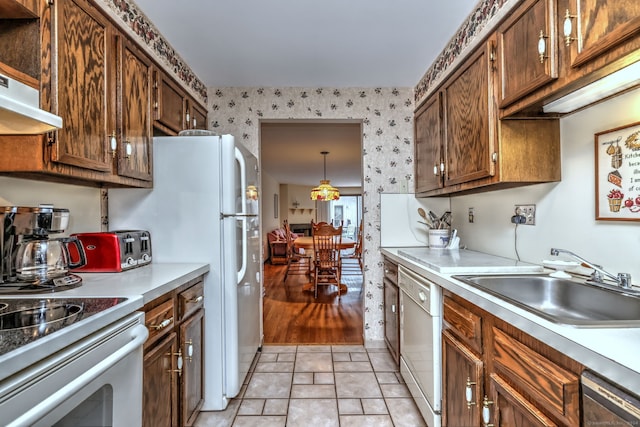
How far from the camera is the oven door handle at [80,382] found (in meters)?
A: 0.68

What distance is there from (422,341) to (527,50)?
150cm

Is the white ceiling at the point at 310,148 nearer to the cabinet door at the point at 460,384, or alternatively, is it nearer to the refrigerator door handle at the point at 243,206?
the refrigerator door handle at the point at 243,206

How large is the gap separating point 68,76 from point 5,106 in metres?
0.57

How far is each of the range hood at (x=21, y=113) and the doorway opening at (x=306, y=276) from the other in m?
2.10

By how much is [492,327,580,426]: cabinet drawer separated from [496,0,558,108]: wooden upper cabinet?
38.5 inches

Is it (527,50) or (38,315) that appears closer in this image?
(38,315)

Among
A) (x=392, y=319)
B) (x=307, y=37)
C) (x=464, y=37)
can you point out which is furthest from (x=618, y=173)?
→ (x=307, y=37)

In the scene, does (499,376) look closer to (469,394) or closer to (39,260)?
(469,394)

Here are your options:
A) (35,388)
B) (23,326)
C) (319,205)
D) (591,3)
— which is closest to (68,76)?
(23,326)

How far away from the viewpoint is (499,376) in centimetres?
113

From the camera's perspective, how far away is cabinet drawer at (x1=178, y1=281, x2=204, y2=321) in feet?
5.43

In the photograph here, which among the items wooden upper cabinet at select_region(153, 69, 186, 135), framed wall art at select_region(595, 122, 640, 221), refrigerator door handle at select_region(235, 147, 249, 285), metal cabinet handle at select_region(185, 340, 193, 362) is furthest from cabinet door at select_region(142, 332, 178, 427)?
framed wall art at select_region(595, 122, 640, 221)

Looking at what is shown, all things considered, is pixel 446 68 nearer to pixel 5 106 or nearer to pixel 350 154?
pixel 5 106

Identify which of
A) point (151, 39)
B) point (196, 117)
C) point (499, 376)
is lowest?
point (499, 376)
